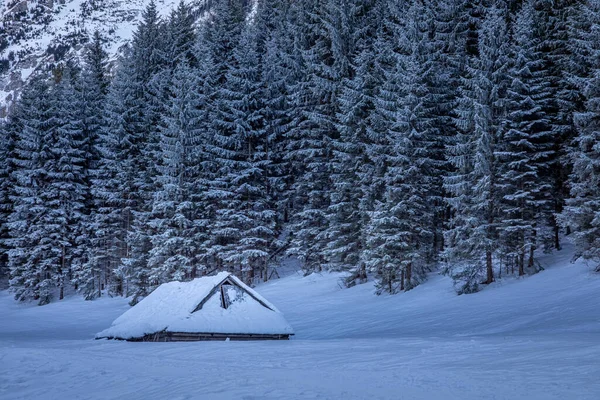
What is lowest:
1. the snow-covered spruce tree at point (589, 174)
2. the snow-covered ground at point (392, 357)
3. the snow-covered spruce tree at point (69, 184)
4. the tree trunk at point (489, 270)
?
the snow-covered ground at point (392, 357)

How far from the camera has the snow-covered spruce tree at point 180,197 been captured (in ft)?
109

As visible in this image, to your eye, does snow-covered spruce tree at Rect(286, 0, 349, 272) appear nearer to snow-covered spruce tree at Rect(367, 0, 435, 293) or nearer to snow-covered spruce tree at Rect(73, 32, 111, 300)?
snow-covered spruce tree at Rect(367, 0, 435, 293)

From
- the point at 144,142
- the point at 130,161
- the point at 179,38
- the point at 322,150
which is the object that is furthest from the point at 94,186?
the point at 322,150

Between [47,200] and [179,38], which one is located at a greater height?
[179,38]

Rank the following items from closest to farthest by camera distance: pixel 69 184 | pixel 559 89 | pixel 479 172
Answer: pixel 479 172 → pixel 559 89 → pixel 69 184

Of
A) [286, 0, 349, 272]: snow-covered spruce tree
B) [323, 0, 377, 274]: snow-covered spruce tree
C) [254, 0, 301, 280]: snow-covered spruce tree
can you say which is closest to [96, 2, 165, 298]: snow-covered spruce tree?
[254, 0, 301, 280]: snow-covered spruce tree

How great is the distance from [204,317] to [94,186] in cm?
2642

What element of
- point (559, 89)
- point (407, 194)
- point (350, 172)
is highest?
point (559, 89)

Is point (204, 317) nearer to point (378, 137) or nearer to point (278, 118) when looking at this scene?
point (378, 137)

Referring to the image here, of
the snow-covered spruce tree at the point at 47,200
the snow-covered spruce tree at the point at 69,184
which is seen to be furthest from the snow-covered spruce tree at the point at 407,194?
the snow-covered spruce tree at the point at 47,200

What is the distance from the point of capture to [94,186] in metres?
40.8

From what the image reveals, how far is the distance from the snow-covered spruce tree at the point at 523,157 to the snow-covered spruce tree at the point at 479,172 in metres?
0.48

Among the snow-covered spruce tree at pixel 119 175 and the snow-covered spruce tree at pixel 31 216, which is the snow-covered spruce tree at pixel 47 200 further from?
the snow-covered spruce tree at pixel 119 175

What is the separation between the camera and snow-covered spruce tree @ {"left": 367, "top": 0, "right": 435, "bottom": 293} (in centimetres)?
2425
